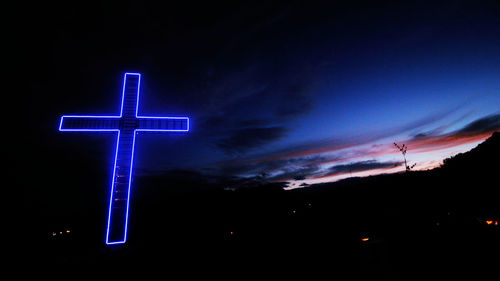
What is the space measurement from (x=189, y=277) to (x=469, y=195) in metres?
35.0

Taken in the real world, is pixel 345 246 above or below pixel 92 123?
below

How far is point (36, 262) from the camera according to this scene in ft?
20.5

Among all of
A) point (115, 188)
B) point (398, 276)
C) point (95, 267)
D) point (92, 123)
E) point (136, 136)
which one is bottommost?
point (398, 276)

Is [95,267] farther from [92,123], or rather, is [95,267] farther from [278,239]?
[278,239]

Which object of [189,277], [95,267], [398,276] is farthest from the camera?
[95,267]

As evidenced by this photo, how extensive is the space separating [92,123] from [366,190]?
66725mm

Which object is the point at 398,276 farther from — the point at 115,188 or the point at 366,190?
the point at 366,190

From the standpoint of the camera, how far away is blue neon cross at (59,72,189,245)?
7.07 m

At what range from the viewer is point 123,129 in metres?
8.14

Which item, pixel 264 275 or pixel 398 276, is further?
pixel 264 275

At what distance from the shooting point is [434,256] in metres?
6.14

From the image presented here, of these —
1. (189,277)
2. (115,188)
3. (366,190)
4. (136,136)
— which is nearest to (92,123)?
(136,136)

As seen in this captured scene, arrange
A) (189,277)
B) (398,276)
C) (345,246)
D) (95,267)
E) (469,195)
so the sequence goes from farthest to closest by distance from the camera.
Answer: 1. (469,195)
2. (345,246)
3. (95,267)
4. (189,277)
5. (398,276)

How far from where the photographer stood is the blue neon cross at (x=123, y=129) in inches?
279
